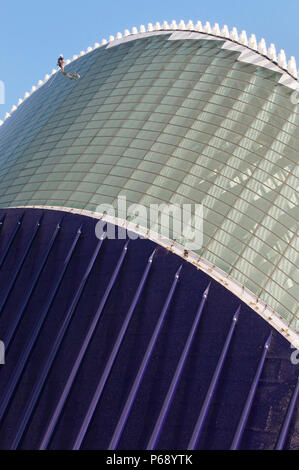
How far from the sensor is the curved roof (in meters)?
25.9

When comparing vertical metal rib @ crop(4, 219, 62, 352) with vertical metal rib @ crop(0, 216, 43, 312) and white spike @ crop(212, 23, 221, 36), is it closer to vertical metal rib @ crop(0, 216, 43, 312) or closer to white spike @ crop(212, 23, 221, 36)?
vertical metal rib @ crop(0, 216, 43, 312)

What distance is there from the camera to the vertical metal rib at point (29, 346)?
23.0 metres

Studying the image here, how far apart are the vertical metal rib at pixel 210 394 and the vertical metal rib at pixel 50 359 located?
6.30 metres

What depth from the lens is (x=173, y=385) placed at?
2111 centimetres

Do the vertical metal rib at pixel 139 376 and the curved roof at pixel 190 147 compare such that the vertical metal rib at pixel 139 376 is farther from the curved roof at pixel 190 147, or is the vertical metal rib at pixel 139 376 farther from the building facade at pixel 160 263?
the curved roof at pixel 190 147

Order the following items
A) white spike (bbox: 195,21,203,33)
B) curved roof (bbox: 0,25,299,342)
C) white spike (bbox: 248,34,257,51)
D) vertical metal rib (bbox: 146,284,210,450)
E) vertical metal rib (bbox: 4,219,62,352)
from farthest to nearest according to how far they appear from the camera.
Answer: white spike (bbox: 195,21,203,33) < white spike (bbox: 248,34,257,51) < curved roof (bbox: 0,25,299,342) < vertical metal rib (bbox: 4,219,62,352) < vertical metal rib (bbox: 146,284,210,450)

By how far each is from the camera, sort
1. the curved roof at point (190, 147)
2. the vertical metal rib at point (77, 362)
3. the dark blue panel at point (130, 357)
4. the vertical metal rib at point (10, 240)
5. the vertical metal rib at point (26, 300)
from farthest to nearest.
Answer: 1. the vertical metal rib at point (10, 240)
2. the curved roof at point (190, 147)
3. the vertical metal rib at point (26, 300)
4. the vertical metal rib at point (77, 362)
5. the dark blue panel at point (130, 357)

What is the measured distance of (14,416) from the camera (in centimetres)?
2262

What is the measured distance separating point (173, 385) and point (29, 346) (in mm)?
6612

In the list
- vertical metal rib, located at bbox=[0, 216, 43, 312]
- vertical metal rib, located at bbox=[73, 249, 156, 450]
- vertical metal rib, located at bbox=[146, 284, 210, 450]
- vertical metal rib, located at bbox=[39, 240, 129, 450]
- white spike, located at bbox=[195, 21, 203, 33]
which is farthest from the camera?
white spike, located at bbox=[195, 21, 203, 33]

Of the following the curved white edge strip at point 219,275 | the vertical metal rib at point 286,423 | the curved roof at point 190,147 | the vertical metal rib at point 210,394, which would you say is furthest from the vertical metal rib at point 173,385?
the vertical metal rib at point 286,423

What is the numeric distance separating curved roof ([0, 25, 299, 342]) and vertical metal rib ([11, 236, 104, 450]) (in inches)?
165

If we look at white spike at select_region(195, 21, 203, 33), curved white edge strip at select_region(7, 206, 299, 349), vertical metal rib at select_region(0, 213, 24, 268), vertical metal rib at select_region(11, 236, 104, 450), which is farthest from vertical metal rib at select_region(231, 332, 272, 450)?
white spike at select_region(195, 21, 203, 33)
